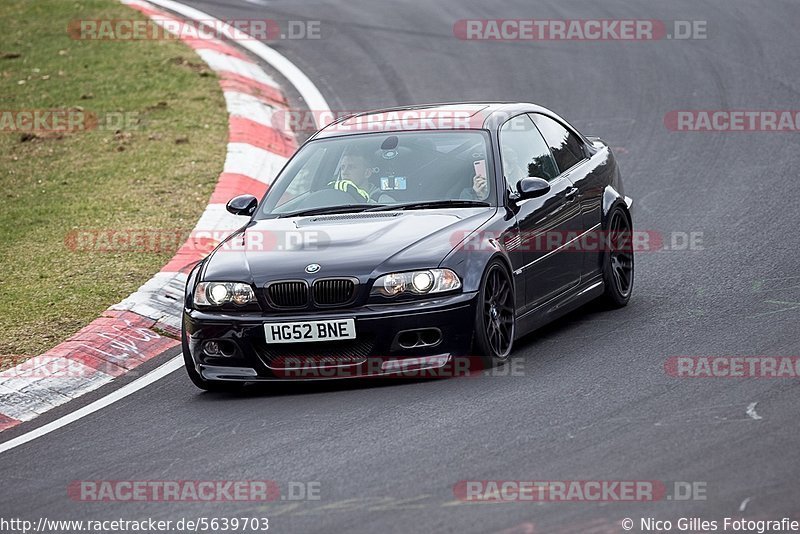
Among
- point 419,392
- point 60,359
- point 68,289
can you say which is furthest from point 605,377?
point 68,289

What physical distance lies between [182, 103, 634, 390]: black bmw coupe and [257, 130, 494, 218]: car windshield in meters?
0.01

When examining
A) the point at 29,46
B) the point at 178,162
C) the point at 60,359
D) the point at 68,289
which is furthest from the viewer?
the point at 29,46

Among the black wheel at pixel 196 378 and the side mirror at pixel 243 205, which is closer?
the black wheel at pixel 196 378

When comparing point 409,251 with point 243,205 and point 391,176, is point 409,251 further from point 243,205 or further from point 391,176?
point 243,205

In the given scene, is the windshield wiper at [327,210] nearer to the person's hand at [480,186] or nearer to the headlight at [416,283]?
the person's hand at [480,186]

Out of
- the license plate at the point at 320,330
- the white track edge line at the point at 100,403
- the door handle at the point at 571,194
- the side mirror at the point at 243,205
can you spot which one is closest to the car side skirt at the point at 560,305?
the door handle at the point at 571,194

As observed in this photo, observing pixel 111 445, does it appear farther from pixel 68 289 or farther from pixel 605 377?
pixel 68 289

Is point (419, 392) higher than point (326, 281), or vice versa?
point (326, 281)

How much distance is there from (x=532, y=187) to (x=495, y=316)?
2.99 ft

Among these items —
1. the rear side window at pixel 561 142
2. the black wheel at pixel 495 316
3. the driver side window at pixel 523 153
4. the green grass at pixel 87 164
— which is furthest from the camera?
the green grass at pixel 87 164

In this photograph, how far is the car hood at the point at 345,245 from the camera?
26.2 feet

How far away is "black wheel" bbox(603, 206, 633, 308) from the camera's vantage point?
9906 millimetres

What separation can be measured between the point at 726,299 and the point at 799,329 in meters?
1.06

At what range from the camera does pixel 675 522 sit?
17.7 ft
